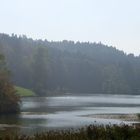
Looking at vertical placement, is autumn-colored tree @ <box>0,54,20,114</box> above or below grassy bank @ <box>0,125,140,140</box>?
above

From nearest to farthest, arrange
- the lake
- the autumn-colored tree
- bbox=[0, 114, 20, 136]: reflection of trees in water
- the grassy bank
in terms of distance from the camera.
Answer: the grassy bank < bbox=[0, 114, 20, 136]: reflection of trees in water < the lake < the autumn-colored tree

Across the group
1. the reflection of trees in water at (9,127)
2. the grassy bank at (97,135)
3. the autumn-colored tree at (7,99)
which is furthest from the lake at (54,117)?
the grassy bank at (97,135)

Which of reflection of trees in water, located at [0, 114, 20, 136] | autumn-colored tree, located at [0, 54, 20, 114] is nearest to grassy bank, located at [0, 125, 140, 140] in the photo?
reflection of trees in water, located at [0, 114, 20, 136]

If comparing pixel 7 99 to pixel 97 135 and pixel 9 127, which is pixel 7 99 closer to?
pixel 9 127

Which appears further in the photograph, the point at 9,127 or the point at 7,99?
the point at 7,99

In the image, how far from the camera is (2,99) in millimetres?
84000

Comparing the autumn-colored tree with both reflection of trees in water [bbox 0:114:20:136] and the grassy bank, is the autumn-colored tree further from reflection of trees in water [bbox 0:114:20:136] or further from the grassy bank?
the grassy bank

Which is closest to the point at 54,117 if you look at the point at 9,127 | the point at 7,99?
the point at 7,99

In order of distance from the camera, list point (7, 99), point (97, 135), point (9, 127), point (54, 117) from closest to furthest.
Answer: point (97, 135) → point (9, 127) → point (54, 117) → point (7, 99)

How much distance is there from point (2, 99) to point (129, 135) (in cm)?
6861

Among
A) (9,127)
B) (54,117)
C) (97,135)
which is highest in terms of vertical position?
(97,135)

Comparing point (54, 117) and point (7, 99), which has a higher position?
point (7, 99)

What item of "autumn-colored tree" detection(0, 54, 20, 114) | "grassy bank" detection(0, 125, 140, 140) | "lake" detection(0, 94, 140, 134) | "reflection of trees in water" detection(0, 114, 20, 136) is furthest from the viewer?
"autumn-colored tree" detection(0, 54, 20, 114)

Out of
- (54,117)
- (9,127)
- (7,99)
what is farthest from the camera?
(7,99)
